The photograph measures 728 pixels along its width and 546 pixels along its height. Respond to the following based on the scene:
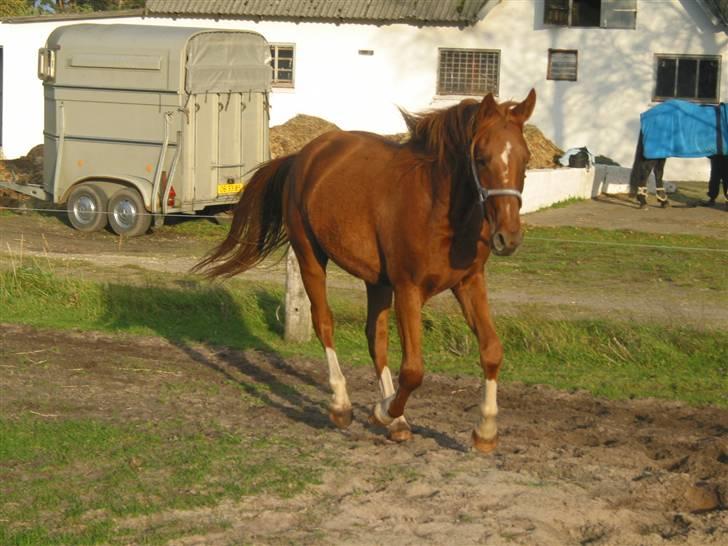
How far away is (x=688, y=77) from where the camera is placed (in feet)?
95.2

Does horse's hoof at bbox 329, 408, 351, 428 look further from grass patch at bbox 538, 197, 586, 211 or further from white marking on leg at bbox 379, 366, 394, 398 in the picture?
grass patch at bbox 538, 197, 586, 211

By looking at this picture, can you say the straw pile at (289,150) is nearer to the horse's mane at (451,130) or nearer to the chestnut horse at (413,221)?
the chestnut horse at (413,221)

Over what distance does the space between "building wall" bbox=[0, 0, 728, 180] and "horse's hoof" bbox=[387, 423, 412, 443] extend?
22772 millimetres

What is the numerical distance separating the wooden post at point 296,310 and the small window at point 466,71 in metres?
20.4

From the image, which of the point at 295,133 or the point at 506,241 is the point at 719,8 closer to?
the point at 295,133

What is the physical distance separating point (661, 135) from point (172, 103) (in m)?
9.89

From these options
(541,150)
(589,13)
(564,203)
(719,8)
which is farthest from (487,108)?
(589,13)

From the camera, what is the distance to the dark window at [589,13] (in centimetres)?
2923

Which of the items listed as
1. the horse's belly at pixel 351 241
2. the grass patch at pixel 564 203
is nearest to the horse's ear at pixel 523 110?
the horse's belly at pixel 351 241

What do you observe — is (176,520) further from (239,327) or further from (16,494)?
(239,327)

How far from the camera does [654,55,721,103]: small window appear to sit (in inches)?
1136

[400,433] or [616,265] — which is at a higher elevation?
[616,265]

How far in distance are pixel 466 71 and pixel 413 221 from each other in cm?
2391

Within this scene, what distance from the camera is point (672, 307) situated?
1161 centimetres
